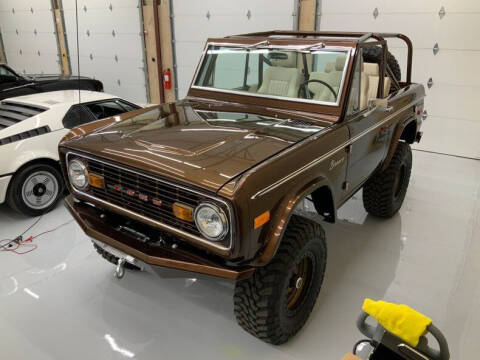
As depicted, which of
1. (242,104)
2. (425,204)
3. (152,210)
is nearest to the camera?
(152,210)

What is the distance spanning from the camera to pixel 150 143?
91.0 inches

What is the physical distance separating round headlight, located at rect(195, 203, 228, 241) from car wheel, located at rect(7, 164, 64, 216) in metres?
2.81

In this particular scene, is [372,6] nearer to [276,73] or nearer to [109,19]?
[276,73]

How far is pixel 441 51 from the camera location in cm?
584

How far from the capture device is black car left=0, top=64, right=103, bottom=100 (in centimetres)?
625

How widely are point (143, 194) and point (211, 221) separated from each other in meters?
0.49

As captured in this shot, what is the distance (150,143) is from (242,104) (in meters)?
1.08

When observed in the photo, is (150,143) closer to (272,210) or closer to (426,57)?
(272,210)

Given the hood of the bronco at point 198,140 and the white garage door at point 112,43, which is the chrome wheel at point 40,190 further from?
the white garage door at point 112,43

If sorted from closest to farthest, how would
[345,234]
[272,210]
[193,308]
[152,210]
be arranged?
1. [272,210]
2. [152,210]
3. [193,308]
4. [345,234]

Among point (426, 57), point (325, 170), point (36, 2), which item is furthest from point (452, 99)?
point (36, 2)

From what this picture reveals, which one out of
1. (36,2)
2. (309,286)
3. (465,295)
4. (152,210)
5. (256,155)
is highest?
(36,2)

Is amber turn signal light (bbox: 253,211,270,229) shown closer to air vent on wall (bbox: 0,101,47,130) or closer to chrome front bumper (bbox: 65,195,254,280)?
chrome front bumper (bbox: 65,195,254,280)

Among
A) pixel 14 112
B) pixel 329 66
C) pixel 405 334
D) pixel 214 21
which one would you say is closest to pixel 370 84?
pixel 329 66
